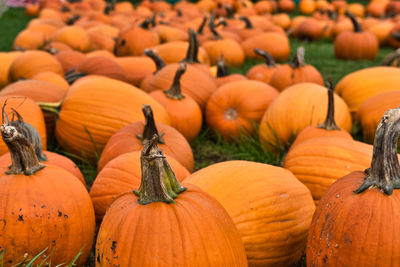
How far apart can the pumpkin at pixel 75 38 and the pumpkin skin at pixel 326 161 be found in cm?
517

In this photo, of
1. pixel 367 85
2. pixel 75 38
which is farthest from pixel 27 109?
pixel 75 38

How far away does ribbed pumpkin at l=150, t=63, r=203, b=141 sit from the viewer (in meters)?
3.67

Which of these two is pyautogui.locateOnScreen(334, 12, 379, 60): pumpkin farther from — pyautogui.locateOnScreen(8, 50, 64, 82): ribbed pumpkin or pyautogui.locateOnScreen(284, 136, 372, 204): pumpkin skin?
pyautogui.locateOnScreen(284, 136, 372, 204): pumpkin skin

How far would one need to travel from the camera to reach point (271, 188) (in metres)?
2.01

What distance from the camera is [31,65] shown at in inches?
187

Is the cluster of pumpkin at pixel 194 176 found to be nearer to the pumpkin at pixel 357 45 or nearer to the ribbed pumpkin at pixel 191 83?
the ribbed pumpkin at pixel 191 83

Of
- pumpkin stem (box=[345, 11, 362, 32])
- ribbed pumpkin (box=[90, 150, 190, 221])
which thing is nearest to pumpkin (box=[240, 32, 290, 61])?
pumpkin stem (box=[345, 11, 362, 32])

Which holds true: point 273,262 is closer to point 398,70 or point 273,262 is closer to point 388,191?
point 388,191

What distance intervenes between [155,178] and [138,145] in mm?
1317

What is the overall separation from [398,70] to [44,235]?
10.8 ft

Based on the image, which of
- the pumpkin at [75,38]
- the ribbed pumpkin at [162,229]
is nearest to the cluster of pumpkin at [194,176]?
the ribbed pumpkin at [162,229]

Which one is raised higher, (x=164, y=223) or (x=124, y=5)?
(x=164, y=223)

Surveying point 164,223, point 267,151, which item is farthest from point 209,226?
point 267,151

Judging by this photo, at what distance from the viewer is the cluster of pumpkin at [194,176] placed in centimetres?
152
